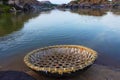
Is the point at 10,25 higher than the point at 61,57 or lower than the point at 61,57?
lower

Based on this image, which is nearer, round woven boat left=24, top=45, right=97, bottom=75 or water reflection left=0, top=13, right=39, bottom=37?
round woven boat left=24, top=45, right=97, bottom=75

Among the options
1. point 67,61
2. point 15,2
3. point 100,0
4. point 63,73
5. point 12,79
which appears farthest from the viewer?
point 100,0

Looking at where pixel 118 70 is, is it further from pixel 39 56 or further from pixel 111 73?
pixel 39 56

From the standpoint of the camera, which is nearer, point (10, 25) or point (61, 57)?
point (61, 57)

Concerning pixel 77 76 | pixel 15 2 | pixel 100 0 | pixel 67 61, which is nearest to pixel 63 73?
pixel 77 76

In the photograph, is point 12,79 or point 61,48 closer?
point 12,79

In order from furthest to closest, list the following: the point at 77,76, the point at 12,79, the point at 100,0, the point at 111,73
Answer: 1. the point at 100,0
2. the point at 111,73
3. the point at 77,76
4. the point at 12,79

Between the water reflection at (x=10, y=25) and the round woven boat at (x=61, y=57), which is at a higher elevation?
the round woven boat at (x=61, y=57)

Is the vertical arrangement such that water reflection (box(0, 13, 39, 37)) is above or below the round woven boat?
below

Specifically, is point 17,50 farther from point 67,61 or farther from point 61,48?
point 67,61

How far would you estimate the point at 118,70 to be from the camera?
12195 millimetres

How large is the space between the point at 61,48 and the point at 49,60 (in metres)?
1.59

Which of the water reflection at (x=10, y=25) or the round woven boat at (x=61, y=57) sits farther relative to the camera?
the water reflection at (x=10, y=25)

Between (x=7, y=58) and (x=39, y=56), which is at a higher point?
(x=39, y=56)
